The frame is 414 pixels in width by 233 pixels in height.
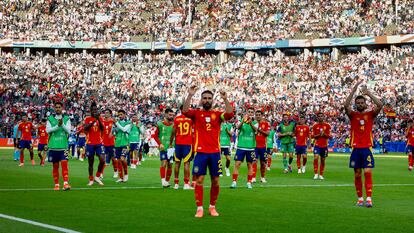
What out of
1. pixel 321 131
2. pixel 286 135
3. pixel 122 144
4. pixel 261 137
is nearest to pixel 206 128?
pixel 122 144

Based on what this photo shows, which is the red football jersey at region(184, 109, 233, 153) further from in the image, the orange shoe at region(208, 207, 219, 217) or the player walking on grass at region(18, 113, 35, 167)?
the player walking on grass at region(18, 113, 35, 167)

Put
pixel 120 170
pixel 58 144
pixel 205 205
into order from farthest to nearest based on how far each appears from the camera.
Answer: pixel 120 170
pixel 58 144
pixel 205 205

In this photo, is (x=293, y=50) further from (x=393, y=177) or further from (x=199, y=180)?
(x=199, y=180)

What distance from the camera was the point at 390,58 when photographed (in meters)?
71.6

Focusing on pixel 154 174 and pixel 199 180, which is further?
pixel 154 174

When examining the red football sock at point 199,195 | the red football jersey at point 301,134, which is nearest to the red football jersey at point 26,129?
the red football jersey at point 301,134

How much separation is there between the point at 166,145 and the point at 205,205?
659 cm

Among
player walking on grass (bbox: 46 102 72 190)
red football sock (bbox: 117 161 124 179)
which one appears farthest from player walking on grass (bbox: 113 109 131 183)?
player walking on grass (bbox: 46 102 72 190)

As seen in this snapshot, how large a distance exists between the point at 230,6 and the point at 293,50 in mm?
11759

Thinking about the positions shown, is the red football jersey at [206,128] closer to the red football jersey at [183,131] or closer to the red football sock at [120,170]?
the red football jersey at [183,131]

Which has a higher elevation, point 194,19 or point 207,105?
point 194,19

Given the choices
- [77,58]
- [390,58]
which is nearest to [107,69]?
[77,58]

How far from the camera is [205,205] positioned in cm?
1691

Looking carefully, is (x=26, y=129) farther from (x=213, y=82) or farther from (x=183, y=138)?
(x=213, y=82)
